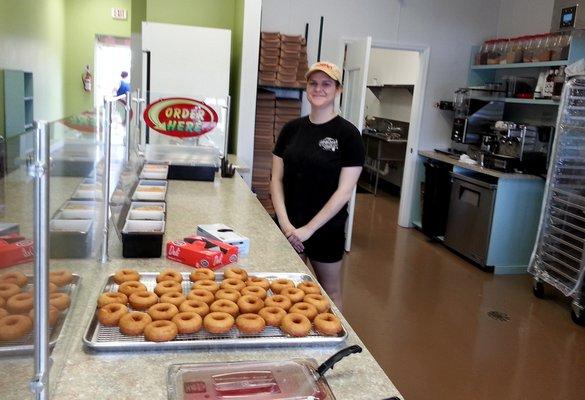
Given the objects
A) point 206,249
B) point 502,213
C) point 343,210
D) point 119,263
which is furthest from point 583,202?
point 119,263

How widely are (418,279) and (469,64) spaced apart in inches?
114

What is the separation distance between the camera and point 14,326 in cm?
85

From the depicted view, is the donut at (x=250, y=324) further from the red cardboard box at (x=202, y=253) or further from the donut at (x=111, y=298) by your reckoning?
the red cardboard box at (x=202, y=253)

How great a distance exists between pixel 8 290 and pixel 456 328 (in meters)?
3.33

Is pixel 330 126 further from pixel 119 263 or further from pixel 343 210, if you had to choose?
pixel 119 263

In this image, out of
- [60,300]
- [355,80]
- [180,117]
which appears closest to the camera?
[60,300]

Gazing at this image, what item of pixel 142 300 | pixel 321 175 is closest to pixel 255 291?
pixel 142 300

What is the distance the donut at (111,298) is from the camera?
52.9 inches

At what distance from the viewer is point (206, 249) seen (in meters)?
1.82

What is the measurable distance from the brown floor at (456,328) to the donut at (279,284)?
59.2 inches

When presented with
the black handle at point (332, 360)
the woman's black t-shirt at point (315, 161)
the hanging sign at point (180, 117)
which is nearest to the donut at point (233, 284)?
the black handle at point (332, 360)

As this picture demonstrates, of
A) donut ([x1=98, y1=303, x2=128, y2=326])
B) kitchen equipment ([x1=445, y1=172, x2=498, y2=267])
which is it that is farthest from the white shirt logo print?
kitchen equipment ([x1=445, y1=172, x2=498, y2=267])

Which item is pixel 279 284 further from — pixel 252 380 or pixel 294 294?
pixel 252 380

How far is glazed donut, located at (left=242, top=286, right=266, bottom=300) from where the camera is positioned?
1.48 m
